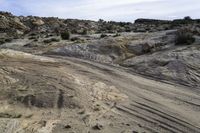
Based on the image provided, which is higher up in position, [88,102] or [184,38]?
[184,38]

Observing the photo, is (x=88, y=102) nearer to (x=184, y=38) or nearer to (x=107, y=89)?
(x=107, y=89)

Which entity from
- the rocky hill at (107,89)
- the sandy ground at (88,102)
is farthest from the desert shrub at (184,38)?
the sandy ground at (88,102)

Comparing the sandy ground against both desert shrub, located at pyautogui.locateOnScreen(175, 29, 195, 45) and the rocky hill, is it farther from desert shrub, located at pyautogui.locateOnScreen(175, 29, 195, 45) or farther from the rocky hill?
desert shrub, located at pyautogui.locateOnScreen(175, 29, 195, 45)

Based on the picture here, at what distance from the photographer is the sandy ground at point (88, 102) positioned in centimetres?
1434

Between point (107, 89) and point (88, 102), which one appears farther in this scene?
point (107, 89)

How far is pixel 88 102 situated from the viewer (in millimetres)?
16781

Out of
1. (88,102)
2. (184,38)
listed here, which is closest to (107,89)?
(88,102)

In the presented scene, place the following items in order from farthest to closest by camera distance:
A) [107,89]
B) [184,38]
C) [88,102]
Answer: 1. [184,38]
2. [107,89]
3. [88,102]

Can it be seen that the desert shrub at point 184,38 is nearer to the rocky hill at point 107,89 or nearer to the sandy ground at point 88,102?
the rocky hill at point 107,89

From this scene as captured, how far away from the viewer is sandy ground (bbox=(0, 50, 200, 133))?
565 inches

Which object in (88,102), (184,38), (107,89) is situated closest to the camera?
(88,102)

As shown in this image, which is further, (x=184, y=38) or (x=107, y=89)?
(x=184, y=38)

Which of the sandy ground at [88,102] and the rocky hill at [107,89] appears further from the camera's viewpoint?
the rocky hill at [107,89]

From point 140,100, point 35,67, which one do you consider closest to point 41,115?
point 140,100
